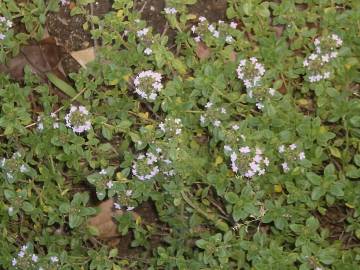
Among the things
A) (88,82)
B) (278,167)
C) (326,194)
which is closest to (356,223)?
(326,194)

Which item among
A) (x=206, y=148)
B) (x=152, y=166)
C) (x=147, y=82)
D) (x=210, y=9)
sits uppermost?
(x=147, y=82)

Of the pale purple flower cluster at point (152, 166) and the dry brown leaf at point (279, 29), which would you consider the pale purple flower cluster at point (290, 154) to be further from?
the dry brown leaf at point (279, 29)

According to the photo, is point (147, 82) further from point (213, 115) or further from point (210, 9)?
point (210, 9)

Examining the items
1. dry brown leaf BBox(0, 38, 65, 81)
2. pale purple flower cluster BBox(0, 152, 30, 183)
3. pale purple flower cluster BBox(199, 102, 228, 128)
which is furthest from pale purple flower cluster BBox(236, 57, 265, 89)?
dry brown leaf BBox(0, 38, 65, 81)

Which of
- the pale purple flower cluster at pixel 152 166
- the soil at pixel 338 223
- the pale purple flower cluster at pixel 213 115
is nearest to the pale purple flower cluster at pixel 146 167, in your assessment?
the pale purple flower cluster at pixel 152 166

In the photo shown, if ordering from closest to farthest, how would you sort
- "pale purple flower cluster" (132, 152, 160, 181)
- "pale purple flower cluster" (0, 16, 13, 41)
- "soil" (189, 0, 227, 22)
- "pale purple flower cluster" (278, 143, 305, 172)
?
"pale purple flower cluster" (278, 143, 305, 172) < "pale purple flower cluster" (132, 152, 160, 181) < "pale purple flower cluster" (0, 16, 13, 41) < "soil" (189, 0, 227, 22)

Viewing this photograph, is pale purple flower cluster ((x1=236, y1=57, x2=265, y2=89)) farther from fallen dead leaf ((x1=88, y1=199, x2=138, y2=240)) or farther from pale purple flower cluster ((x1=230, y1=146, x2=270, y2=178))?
fallen dead leaf ((x1=88, y1=199, x2=138, y2=240))

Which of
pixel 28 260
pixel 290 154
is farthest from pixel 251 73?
pixel 28 260

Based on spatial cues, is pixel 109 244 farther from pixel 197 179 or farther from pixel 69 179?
pixel 197 179
